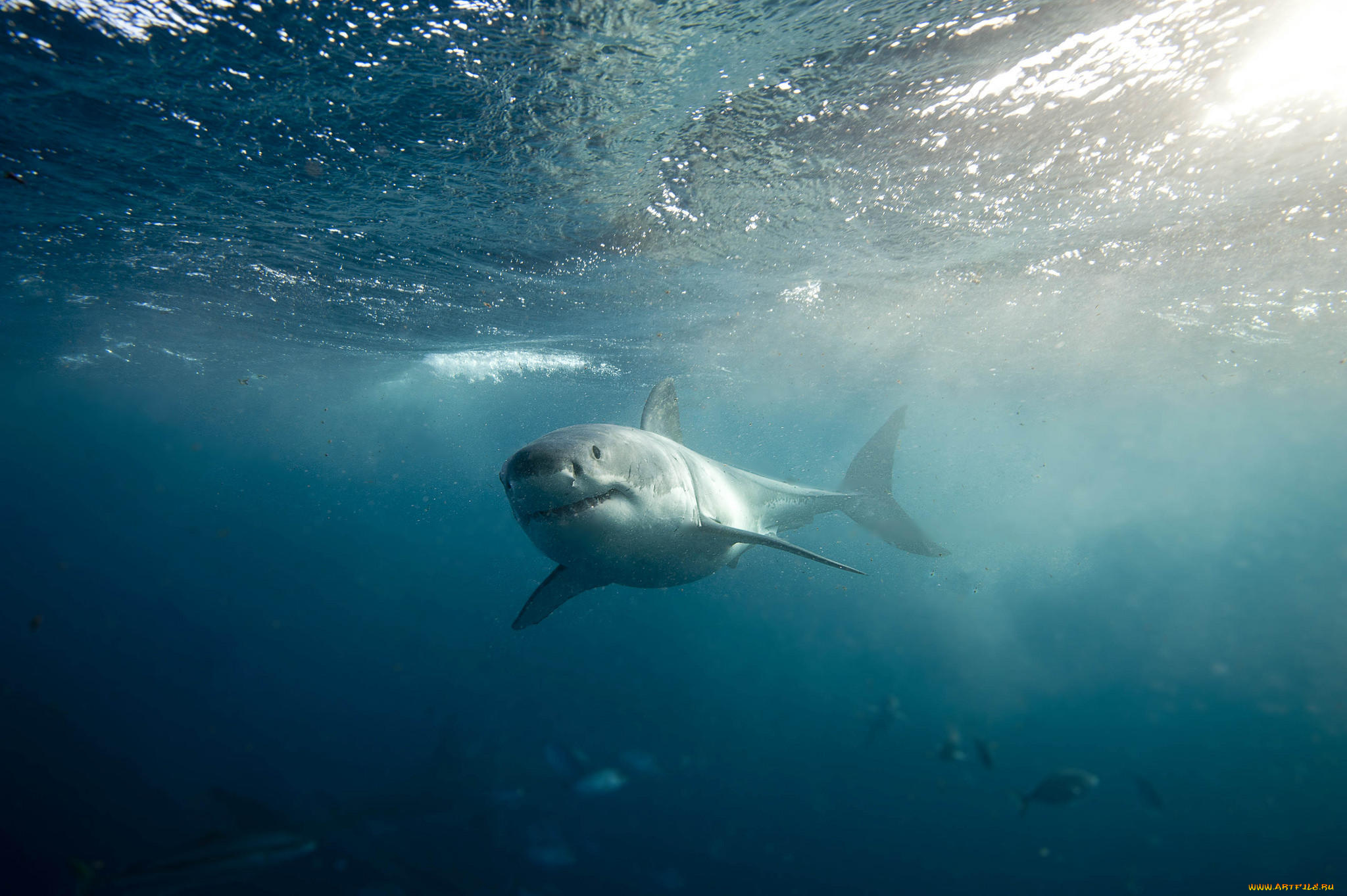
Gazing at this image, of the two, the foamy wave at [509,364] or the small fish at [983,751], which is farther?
the foamy wave at [509,364]

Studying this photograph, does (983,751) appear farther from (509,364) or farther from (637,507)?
(509,364)

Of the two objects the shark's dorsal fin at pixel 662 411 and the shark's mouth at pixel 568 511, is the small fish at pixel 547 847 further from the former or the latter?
the shark's mouth at pixel 568 511

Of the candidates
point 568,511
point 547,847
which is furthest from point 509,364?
point 568,511

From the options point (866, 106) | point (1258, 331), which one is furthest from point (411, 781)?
point (1258, 331)

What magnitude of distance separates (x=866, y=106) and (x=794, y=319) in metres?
10.7

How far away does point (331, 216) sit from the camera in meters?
9.57

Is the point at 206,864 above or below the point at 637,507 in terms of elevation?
below

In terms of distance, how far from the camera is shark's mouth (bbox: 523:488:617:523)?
305cm

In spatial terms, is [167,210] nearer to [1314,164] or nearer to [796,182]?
[796,182]

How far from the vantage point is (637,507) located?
3.70m

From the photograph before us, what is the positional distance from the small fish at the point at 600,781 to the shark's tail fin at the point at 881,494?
18.0 ft

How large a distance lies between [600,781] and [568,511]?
534 centimetres

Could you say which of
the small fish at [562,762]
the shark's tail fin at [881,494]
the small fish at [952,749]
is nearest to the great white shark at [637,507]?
the shark's tail fin at [881,494]

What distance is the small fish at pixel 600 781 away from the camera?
6.62 metres
